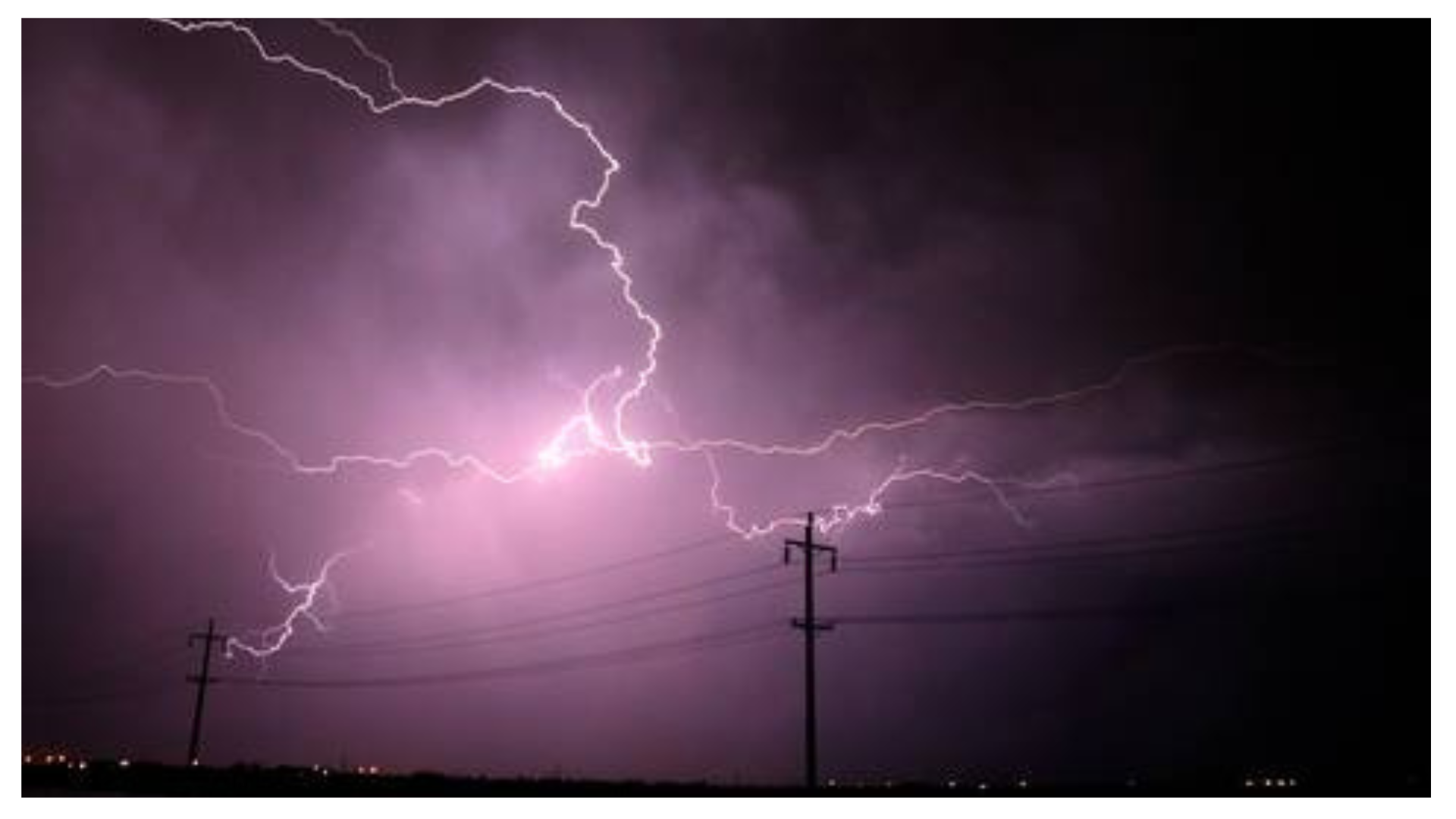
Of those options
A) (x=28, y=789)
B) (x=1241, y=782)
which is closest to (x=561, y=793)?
(x=28, y=789)

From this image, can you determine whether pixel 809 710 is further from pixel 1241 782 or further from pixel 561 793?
pixel 1241 782

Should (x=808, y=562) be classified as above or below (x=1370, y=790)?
above

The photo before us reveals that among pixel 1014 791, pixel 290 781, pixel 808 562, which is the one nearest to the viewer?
pixel 808 562

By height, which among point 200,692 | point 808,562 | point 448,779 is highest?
point 808,562
